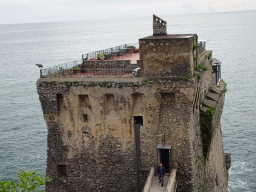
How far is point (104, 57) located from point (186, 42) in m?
12.2

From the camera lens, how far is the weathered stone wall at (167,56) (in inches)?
931

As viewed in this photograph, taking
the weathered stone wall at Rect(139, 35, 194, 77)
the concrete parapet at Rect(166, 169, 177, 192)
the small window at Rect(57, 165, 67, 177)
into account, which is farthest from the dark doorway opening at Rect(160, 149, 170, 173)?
the small window at Rect(57, 165, 67, 177)

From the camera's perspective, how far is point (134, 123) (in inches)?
1008

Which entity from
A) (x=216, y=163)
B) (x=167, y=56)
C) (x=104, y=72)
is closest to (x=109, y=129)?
(x=104, y=72)

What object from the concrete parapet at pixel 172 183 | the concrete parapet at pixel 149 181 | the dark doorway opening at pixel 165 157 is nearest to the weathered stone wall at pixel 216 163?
the dark doorway opening at pixel 165 157

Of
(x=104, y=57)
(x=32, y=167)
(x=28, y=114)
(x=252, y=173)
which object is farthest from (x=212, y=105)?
(x=28, y=114)

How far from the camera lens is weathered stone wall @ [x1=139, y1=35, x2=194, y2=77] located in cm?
2366

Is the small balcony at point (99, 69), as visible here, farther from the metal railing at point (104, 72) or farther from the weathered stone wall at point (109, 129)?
the weathered stone wall at point (109, 129)

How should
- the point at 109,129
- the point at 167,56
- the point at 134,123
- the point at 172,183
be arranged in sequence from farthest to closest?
1. the point at 109,129
2. the point at 134,123
3. the point at 167,56
4. the point at 172,183

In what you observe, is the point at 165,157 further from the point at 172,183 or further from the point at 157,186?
the point at 172,183

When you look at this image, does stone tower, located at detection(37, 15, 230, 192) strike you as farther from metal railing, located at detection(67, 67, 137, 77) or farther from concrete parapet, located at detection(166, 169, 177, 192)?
metal railing, located at detection(67, 67, 137, 77)

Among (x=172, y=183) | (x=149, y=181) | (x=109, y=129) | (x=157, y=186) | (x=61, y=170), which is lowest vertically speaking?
(x=157, y=186)

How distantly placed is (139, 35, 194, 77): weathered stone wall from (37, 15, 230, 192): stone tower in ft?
0.21

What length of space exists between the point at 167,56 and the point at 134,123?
5359mm
